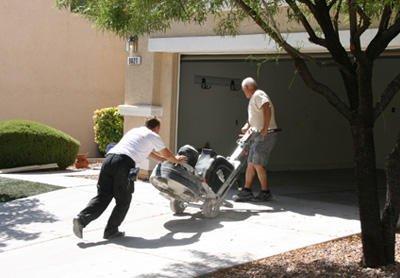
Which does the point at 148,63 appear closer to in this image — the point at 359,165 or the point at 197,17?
the point at 197,17

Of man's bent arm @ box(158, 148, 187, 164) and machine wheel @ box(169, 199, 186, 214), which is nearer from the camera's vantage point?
man's bent arm @ box(158, 148, 187, 164)

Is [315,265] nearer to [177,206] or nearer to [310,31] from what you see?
[310,31]

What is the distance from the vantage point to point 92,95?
65.3 feet

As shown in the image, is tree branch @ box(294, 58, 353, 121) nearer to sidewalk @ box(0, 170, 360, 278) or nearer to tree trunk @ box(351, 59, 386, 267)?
tree trunk @ box(351, 59, 386, 267)

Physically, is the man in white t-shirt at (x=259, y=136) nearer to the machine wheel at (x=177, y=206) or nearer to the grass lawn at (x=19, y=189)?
the machine wheel at (x=177, y=206)

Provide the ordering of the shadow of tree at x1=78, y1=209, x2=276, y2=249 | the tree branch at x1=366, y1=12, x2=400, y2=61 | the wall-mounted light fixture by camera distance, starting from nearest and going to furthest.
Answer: the tree branch at x1=366, y1=12, x2=400, y2=61
the shadow of tree at x1=78, y1=209, x2=276, y2=249
the wall-mounted light fixture

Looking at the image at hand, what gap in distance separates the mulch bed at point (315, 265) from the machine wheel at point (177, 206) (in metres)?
2.27

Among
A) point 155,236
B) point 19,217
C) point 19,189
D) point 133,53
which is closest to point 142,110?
point 133,53

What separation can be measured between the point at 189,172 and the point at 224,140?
7.25 metres

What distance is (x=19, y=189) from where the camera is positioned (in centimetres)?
1157

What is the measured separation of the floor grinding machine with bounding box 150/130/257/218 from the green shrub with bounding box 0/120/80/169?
5876 millimetres

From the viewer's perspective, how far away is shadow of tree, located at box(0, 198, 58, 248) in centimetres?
849

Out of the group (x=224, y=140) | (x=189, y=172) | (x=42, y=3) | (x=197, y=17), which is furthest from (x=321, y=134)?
(x=197, y=17)

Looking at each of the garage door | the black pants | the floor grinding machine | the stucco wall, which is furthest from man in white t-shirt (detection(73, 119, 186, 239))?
the stucco wall
